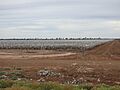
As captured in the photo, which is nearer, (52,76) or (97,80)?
(97,80)

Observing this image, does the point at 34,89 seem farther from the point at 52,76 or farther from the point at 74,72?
the point at 74,72

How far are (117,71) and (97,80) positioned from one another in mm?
4662

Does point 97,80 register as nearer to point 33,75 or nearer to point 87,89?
point 33,75

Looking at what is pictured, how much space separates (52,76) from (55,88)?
33.7ft

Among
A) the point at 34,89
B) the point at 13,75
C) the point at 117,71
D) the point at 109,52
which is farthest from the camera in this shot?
the point at 109,52

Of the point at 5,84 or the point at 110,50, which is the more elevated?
the point at 110,50

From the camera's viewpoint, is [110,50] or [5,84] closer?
[5,84]

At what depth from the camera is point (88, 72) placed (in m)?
30.5

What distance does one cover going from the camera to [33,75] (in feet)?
96.7

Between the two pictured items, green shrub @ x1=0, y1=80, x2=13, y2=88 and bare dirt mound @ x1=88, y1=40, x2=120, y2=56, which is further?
bare dirt mound @ x1=88, y1=40, x2=120, y2=56

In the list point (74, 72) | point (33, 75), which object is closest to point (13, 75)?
point (33, 75)

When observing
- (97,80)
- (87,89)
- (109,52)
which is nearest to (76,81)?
(97,80)

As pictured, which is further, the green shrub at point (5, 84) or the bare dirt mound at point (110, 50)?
the bare dirt mound at point (110, 50)

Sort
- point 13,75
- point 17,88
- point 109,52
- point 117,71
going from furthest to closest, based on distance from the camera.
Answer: point 109,52 < point 117,71 < point 13,75 < point 17,88
